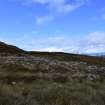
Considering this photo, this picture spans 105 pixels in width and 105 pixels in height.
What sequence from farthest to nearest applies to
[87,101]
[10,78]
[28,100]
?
[10,78], [87,101], [28,100]

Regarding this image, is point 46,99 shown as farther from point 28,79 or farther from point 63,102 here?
point 28,79

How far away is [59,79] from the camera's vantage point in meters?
19.9

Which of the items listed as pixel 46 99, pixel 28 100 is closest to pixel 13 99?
pixel 28 100

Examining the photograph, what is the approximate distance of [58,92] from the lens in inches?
505

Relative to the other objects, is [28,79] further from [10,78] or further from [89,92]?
[89,92]

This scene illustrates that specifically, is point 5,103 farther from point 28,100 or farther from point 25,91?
point 25,91

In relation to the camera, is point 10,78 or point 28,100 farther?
point 10,78

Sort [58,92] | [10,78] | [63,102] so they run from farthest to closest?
[10,78], [58,92], [63,102]

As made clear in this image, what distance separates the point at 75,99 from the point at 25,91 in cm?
Answer: 224

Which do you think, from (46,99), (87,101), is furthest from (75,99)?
(46,99)

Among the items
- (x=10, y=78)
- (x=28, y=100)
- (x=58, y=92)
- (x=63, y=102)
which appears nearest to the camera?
(x=28, y=100)

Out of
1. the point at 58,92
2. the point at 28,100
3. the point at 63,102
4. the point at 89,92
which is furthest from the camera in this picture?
the point at 89,92

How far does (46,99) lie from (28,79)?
7.81 m

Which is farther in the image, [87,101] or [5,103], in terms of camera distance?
[87,101]
